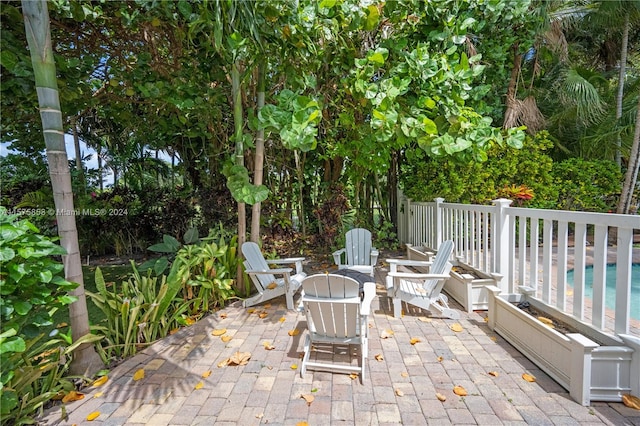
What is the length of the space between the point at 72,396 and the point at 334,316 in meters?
1.90

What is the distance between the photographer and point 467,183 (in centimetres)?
588

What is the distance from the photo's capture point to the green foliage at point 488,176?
5715 mm

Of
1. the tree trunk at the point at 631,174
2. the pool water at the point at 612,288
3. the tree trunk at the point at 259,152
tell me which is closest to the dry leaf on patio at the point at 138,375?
the tree trunk at the point at 259,152

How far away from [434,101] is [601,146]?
22.1ft

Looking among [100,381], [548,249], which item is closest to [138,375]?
[100,381]

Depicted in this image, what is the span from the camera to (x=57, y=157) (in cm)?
A: 216

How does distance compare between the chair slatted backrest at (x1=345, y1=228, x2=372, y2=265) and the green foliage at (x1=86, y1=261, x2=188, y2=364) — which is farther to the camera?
the chair slatted backrest at (x1=345, y1=228, x2=372, y2=265)

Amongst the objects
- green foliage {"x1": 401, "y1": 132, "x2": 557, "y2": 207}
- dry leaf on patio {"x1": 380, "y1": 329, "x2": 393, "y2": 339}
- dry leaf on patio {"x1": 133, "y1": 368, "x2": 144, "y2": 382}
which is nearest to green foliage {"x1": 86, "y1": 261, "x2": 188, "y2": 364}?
dry leaf on patio {"x1": 133, "y1": 368, "x2": 144, "y2": 382}

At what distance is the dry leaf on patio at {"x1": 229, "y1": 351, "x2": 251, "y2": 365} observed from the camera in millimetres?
2508

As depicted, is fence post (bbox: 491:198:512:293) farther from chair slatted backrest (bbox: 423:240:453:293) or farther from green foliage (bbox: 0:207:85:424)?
green foliage (bbox: 0:207:85:424)

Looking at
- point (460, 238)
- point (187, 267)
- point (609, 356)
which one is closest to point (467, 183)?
point (460, 238)

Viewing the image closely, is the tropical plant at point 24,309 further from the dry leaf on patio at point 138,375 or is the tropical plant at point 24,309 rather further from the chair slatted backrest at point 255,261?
the chair slatted backrest at point 255,261

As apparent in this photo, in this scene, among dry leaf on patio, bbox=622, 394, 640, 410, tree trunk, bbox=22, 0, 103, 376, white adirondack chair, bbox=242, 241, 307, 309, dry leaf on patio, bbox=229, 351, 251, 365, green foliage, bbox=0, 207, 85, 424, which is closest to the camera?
green foliage, bbox=0, 207, 85, 424

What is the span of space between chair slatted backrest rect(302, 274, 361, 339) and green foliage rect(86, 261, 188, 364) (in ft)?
4.60
